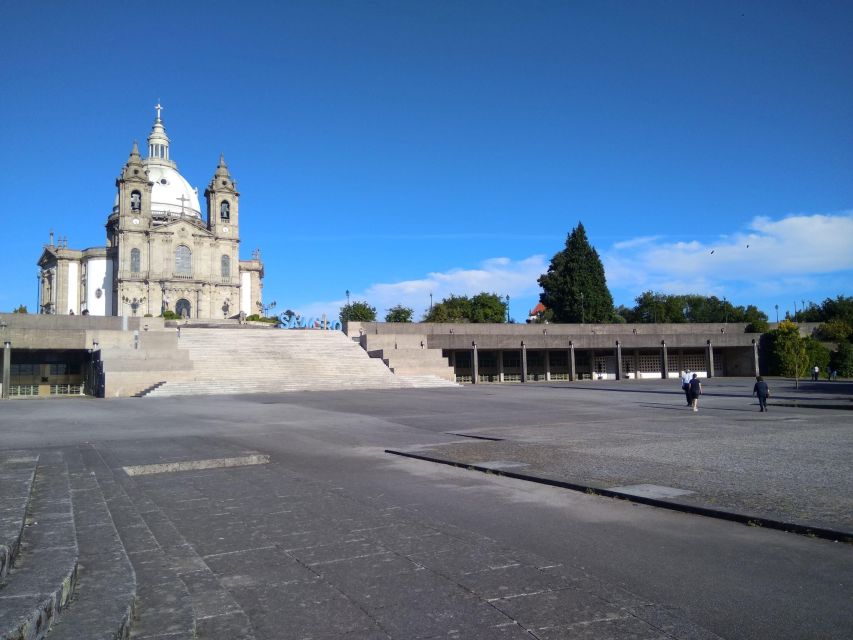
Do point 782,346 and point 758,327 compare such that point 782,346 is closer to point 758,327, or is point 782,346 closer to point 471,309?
point 758,327

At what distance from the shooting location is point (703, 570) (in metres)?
5.03

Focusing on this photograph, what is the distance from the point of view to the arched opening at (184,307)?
3307 inches

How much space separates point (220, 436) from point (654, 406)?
1475cm

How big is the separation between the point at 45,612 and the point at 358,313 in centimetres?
8402

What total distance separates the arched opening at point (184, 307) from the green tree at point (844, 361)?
72162 millimetres

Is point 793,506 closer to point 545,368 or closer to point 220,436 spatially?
point 220,436

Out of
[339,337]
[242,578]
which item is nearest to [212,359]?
[339,337]

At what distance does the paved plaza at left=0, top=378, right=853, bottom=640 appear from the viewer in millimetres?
4121

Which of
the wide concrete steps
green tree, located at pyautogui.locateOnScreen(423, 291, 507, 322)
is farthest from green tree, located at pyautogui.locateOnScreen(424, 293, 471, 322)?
the wide concrete steps

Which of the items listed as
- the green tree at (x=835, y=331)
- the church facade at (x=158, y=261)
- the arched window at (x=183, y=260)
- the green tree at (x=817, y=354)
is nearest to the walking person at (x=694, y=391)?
the green tree at (x=817, y=354)

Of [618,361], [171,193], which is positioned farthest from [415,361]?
[171,193]

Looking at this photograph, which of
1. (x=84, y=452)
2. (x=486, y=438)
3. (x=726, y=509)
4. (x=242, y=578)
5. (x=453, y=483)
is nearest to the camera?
(x=242, y=578)

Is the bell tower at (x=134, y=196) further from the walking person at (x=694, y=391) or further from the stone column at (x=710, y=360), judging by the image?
the walking person at (x=694, y=391)

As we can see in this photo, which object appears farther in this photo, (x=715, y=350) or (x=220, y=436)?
(x=715, y=350)
